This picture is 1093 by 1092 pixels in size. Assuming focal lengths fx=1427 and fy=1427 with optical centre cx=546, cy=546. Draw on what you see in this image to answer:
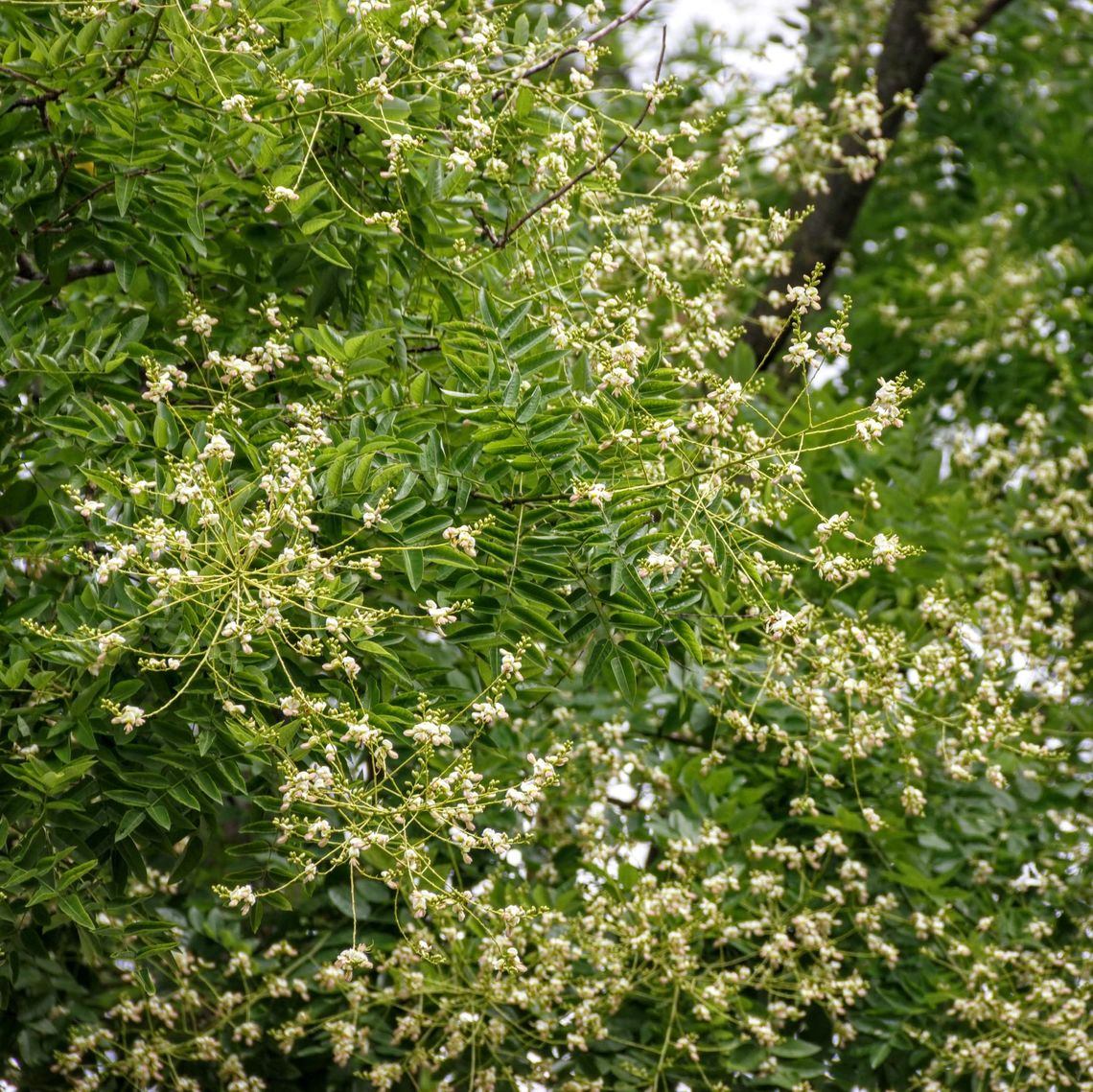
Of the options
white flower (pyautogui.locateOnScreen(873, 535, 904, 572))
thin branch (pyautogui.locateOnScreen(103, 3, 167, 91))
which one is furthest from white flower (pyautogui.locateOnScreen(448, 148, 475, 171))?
white flower (pyautogui.locateOnScreen(873, 535, 904, 572))

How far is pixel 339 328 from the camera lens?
3.05 m

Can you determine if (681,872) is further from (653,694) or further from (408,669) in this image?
(408,669)

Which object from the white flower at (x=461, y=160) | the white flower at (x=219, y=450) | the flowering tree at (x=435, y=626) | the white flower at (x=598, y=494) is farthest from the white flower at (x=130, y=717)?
the white flower at (x=461, y=160)

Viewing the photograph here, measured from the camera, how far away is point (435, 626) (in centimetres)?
245

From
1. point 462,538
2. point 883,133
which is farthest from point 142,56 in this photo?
point 883,133

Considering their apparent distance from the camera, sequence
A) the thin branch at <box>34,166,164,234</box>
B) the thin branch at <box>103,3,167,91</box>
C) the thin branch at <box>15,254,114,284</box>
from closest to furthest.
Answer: the thin branch at <box>103,3,167,91</box> < the thin branch at <box>34,166,164,234</box> < the thin branch at <box>15,254,114,284</box>

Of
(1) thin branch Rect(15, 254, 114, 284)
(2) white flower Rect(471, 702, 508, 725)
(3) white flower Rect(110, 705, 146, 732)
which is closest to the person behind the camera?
(3) white flower Rect(110, 705, 146, 732)

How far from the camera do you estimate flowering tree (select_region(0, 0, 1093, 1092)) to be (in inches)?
96.9

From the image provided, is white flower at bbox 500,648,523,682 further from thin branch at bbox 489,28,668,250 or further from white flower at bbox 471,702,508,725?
thin branch at bbox 489,28,668,250

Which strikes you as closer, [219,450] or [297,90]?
[219,450]

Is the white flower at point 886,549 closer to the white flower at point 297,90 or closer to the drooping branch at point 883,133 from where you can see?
the white flower at point 297,90

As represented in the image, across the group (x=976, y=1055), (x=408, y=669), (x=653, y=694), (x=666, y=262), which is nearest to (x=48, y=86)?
(x=408, y=669)

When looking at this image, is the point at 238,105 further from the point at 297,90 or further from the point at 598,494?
the point at 598,494

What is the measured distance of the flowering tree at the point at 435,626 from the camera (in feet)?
8.07
